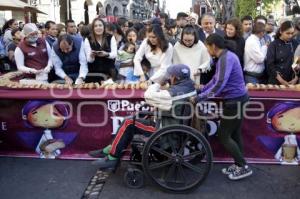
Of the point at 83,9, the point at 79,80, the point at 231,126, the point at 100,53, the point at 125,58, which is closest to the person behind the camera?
the point at 231,126

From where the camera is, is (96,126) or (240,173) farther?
(96,126)

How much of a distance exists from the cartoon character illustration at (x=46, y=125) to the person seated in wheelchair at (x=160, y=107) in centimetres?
90

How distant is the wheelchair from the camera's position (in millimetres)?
4016

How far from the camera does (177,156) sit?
4.11 m

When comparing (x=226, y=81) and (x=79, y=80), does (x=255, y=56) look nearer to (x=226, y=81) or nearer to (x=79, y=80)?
(x=226, y=81)

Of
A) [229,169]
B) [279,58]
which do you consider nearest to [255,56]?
[279,58]

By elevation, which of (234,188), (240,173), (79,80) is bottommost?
(234,188)

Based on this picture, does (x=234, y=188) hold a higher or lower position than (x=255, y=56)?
lower

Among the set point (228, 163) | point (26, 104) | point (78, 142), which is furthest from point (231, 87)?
point (26, 104)

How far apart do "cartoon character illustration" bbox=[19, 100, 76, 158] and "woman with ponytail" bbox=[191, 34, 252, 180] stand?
1.82 m

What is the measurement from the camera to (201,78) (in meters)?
5.27

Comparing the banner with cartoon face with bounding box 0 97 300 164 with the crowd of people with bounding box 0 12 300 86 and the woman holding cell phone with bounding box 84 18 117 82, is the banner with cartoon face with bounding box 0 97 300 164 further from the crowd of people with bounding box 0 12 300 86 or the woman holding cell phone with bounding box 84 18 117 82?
the woman holding cell phone with bounding box 84 18 117 82

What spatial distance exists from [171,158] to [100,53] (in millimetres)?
2236

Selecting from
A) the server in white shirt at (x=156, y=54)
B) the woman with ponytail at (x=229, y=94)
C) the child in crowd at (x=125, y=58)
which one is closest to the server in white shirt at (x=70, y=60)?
the child in crowd at (x=125, y=58)
